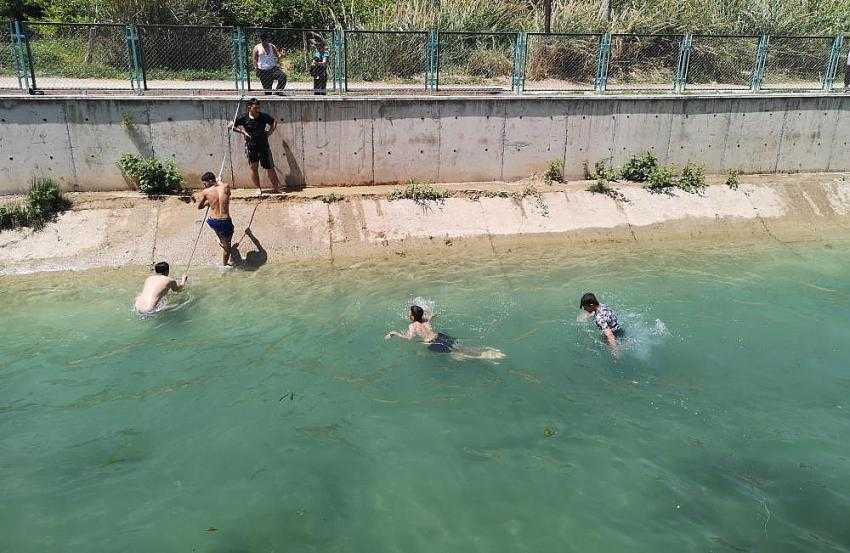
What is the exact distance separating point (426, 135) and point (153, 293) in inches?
258

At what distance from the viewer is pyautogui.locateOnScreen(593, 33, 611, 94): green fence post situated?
14805 mm

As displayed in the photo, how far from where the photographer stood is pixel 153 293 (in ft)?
33.9

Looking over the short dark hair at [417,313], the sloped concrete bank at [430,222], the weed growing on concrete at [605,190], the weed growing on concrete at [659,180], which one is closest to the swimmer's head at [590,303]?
the short dark hair at [417,313]

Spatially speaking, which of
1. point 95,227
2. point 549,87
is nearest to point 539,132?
point 549,87

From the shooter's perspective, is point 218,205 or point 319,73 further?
point 319,73

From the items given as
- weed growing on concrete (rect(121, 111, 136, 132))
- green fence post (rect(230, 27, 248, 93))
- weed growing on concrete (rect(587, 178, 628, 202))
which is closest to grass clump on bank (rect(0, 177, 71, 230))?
weed growing on concrete (rect(121, 111, 136, 132))

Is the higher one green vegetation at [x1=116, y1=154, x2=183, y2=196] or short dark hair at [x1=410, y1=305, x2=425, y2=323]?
green vegetation at [x1=116, y1=154, x2=183, y2=196]

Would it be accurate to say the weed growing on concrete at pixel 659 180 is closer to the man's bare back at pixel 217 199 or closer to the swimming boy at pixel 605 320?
the swimming boy at pixel 605 320

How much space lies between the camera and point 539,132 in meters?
14.6

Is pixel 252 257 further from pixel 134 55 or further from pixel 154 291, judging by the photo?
pixel 134 55

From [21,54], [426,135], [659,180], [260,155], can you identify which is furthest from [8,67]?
[659,180]

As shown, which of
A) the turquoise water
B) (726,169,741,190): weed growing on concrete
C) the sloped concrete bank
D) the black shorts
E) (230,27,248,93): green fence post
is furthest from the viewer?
(726,169,741,190): weed growing on concrete

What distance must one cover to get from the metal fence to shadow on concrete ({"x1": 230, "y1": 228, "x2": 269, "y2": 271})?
11.2 feet

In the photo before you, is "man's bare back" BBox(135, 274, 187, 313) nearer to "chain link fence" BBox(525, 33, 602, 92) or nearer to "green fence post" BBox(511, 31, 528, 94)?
"green fence post" BBox(511, 31, 528, 94)
